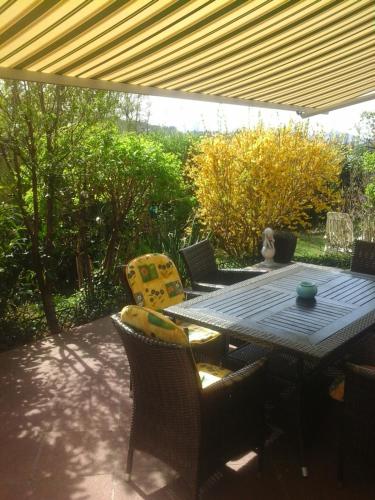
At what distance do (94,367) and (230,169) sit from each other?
481cm

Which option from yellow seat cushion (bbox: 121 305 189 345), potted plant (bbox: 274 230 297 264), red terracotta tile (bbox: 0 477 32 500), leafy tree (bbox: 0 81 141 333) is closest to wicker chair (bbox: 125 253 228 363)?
yellow seat cushion (bbox: 121 305 189 345)

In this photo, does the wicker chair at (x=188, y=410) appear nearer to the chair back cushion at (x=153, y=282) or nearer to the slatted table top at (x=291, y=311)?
the slatted table top at (x=291, y=311)

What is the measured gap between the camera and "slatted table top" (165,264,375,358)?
9.75 ft

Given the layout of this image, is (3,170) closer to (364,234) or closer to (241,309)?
(241,309)

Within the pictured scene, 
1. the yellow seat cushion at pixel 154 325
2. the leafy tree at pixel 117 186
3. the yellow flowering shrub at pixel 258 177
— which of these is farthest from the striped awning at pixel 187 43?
the yellow flowering shrub at pixel 258 177

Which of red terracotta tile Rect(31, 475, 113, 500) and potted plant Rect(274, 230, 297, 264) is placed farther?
potted plant Rect(274, 230, 297, 264)

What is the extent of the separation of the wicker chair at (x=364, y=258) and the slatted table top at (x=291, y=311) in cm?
61

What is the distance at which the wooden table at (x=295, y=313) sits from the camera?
2.92m

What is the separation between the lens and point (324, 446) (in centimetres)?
323

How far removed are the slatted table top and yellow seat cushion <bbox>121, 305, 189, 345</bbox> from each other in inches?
29.3

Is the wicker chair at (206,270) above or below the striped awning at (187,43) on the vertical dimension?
below

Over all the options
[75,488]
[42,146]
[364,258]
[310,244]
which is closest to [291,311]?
[75,488]

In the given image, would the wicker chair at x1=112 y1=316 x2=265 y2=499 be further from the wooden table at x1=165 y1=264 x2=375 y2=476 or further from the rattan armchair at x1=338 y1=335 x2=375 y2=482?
the rattan armchair at x1=338 y1=335 x2=375 y2=482

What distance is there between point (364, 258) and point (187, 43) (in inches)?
128
